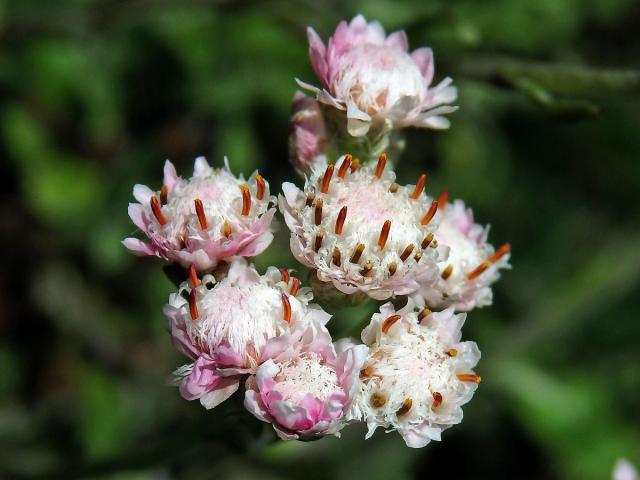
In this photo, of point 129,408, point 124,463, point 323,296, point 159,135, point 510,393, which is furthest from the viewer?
point 159,135

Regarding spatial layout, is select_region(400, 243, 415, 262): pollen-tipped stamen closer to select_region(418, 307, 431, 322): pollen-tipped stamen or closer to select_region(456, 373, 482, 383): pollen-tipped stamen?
select_region(418, 307, 431, 322): pollen-tipped stamen

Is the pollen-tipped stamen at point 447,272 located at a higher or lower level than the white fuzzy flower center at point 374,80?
lower

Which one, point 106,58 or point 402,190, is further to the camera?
point 106,58

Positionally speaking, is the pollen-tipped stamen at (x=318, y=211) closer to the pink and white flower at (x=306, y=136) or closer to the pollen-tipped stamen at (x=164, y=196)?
the pink and white flower at (x=306, y=136)

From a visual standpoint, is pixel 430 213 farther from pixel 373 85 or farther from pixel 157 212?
pixel 157 212

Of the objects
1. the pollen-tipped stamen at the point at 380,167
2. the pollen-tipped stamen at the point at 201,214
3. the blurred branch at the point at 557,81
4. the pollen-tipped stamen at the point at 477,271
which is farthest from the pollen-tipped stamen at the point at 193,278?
the blurred branch at the point at 557,81

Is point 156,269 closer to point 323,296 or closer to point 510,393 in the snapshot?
point 510,393

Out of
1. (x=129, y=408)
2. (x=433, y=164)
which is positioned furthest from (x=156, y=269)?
(x=433, y=164)
